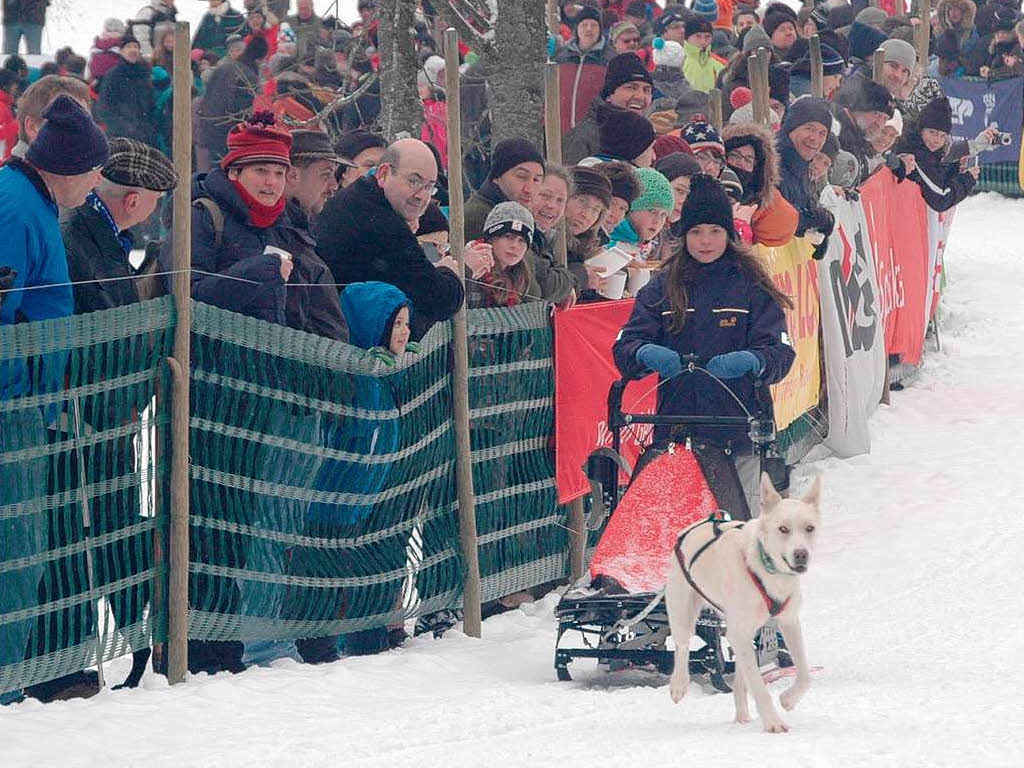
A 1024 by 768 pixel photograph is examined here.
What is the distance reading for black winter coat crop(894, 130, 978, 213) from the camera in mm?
14211

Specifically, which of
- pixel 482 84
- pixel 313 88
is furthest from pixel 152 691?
pixel 482 84

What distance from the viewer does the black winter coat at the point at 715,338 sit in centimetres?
741

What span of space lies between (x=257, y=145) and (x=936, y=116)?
8.83 metres

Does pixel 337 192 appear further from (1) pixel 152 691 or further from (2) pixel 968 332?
(2) pixel 968 332

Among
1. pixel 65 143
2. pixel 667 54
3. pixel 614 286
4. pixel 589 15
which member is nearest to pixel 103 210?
pixel 65 143

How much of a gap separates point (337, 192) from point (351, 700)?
2.26 meters

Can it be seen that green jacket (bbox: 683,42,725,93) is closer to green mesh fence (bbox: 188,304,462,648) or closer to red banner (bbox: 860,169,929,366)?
red banner (bbox: 860,169,929,366)

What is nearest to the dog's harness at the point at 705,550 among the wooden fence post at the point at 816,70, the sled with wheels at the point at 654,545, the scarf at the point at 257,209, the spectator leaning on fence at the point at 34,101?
the sled with wheels at the point at 654,545

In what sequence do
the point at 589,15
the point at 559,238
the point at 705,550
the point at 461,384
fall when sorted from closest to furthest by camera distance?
the point at 705,550 → the point at 461,384 → the point at 559,238 → the point at 589,15

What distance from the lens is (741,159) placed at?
1029 centimetres

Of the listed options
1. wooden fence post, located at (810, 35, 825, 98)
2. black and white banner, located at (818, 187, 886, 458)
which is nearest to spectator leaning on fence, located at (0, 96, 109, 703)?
black and white banner, located at (818, 187, 886, 458)

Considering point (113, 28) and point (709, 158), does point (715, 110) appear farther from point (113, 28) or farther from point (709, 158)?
point (113, 28)

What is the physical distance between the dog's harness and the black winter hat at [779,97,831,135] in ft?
17.0

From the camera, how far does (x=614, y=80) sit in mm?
10586
